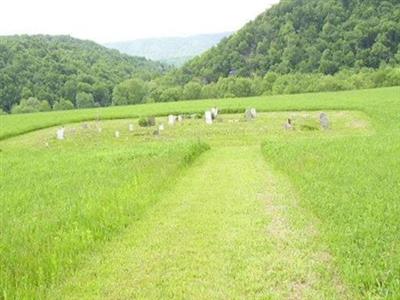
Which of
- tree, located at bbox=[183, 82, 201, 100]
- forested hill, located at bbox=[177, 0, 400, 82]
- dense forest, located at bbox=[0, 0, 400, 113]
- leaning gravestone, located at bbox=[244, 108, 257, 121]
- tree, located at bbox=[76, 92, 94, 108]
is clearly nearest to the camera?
leaning gravestone, located at bbox=[244, 108, 257, 121]

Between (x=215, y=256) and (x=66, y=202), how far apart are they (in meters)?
5.56

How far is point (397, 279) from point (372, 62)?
103 meters

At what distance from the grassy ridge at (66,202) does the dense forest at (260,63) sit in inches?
2607

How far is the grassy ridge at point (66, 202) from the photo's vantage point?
9.39 metres

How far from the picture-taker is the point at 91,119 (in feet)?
153

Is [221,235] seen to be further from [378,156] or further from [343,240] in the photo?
[378,156]

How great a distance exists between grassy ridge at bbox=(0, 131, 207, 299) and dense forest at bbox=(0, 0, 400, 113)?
6623cm

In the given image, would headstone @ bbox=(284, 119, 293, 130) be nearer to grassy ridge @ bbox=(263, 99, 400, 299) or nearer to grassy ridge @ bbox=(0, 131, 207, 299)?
grassy ridge @ bbox=(263, 99, 400, 299)

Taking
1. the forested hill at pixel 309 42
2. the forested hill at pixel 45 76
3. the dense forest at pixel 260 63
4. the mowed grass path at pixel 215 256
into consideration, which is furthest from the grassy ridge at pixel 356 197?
the forested hill at pixel 45 76

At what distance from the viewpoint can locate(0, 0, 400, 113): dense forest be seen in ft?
326

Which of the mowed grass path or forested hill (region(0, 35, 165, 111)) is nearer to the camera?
the mowed grass path

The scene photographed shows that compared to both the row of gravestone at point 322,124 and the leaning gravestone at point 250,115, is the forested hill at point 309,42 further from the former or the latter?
the row of gravestone at point 322,124

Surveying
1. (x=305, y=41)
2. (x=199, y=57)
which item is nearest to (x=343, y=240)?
(x=305, y=41)

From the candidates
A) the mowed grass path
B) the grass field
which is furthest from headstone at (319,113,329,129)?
the mowed grass path
